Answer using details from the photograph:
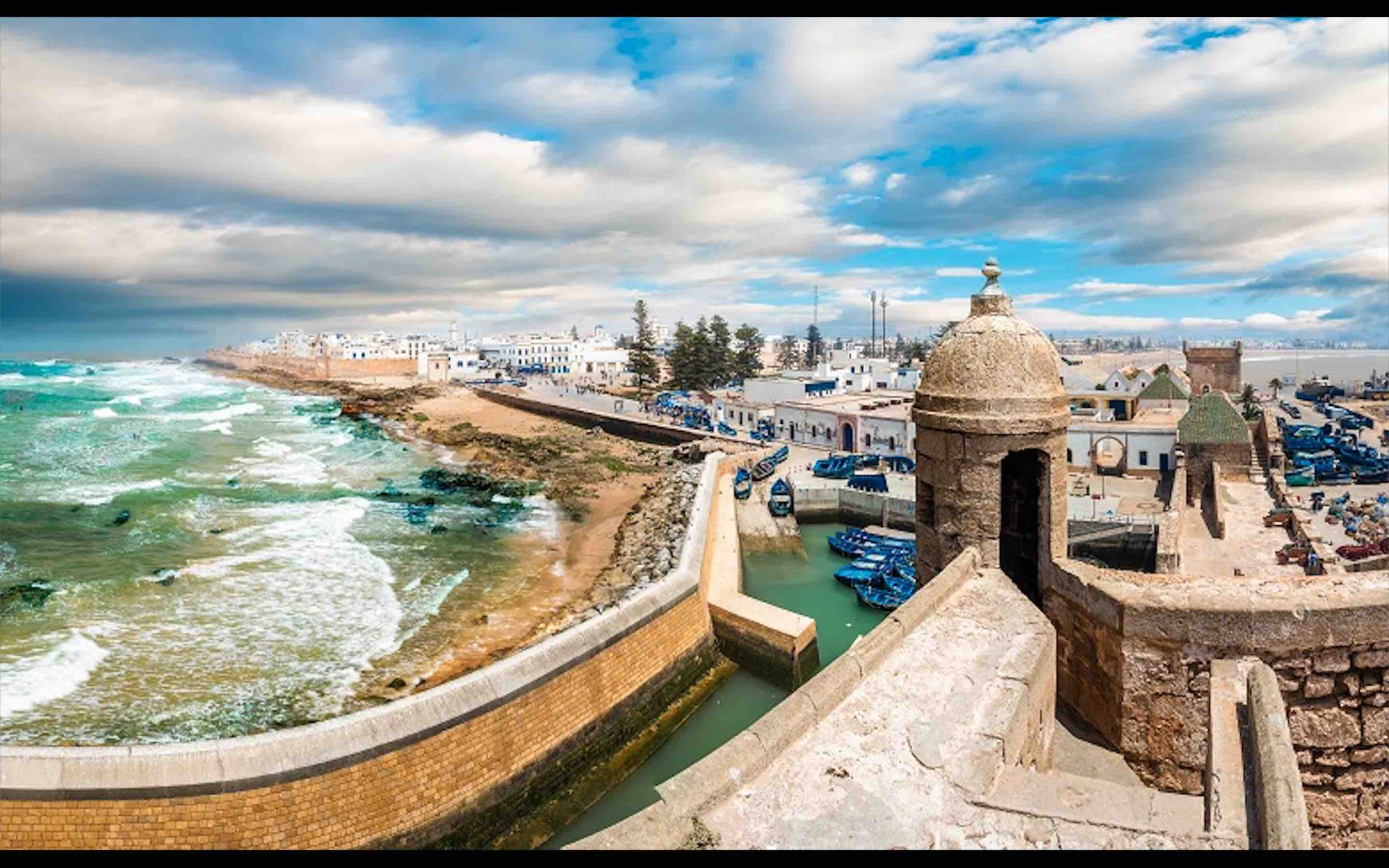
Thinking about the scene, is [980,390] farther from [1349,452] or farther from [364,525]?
[1349,452]

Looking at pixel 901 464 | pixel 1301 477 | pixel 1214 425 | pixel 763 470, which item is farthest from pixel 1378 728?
pixel 1301 477

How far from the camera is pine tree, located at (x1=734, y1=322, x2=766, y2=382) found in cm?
9188

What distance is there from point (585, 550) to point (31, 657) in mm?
15562

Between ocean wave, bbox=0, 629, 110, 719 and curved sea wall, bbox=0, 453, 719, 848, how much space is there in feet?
26.0

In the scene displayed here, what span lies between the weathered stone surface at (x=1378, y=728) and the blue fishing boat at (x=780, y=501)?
26.2m

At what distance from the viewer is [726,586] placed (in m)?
21.5

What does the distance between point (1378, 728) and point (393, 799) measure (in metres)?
11.1

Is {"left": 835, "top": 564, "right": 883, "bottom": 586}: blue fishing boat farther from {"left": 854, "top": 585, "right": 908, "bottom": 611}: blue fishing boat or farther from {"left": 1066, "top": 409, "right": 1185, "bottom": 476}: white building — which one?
{"left": 1066, "top": 409, "right": 1185, "bottom": 476}: white building

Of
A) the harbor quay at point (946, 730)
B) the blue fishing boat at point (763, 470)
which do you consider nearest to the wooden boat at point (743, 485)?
the blue fishing boat at point (763, 470)

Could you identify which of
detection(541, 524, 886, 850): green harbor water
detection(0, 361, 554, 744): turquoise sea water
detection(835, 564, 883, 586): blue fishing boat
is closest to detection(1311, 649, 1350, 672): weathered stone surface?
detection(541, 524, 886, 850): green harbor water

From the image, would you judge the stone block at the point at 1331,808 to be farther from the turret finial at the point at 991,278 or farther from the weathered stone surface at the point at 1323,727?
the turret finial at the point at 991,278

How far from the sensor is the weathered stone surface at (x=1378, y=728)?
257 inches

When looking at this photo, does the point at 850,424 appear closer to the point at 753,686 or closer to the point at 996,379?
the point at 753,686

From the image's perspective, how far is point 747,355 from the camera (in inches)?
3819
